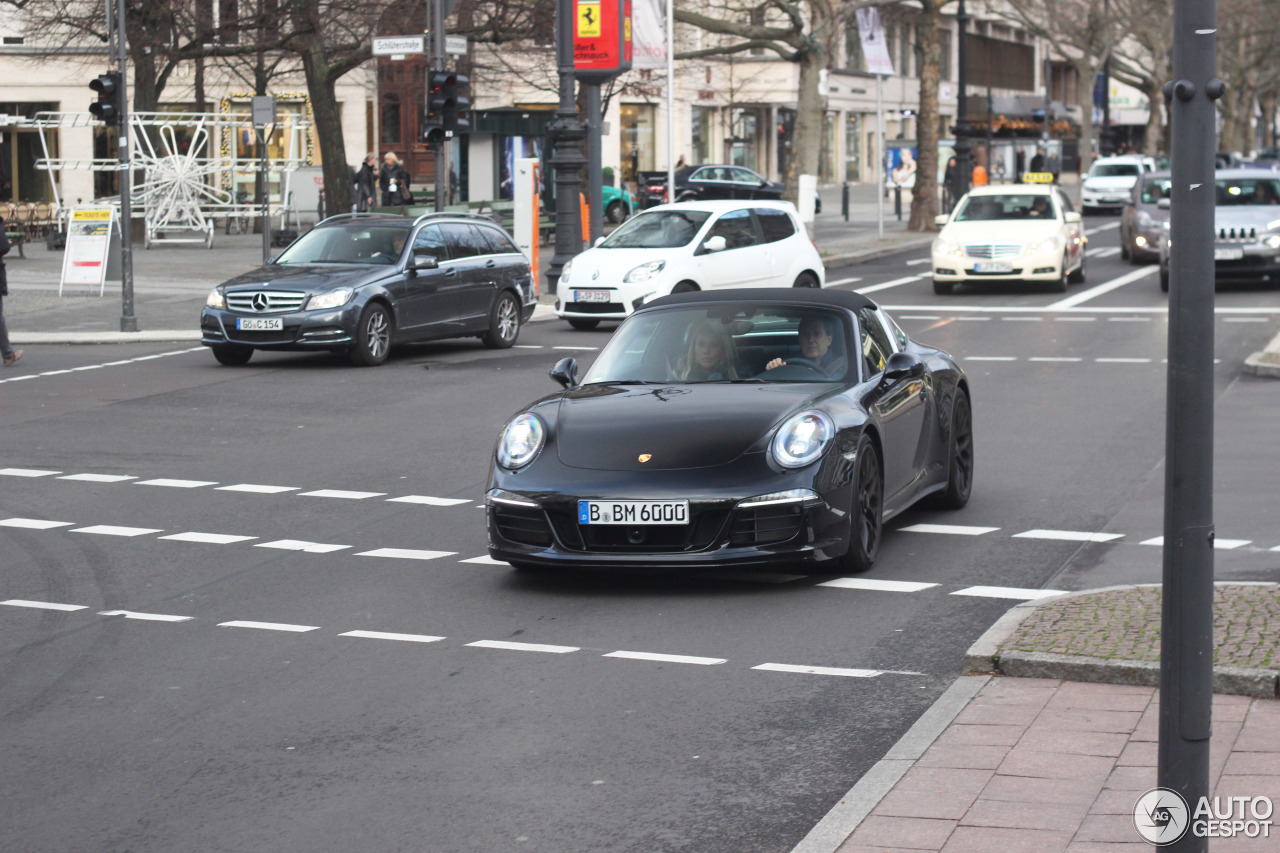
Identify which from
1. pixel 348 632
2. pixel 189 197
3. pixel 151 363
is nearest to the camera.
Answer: pixel 348 632

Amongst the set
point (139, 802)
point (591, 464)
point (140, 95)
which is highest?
point (140, 95)

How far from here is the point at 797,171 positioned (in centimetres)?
4109

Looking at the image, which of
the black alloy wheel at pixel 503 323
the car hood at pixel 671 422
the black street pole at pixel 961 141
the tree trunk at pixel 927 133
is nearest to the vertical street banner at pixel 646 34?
the black alloy wheel at pixel 503 323

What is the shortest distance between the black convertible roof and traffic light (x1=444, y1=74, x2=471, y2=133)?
1664 centimetres

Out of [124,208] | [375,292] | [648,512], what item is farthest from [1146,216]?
[648,512]

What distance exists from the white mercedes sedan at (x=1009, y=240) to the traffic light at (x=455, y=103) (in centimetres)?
733

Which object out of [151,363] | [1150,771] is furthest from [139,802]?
[151,363]

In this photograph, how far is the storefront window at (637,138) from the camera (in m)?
75.1

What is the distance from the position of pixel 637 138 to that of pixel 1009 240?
49.8m

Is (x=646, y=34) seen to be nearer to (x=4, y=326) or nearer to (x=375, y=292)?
(x=375, y=292)

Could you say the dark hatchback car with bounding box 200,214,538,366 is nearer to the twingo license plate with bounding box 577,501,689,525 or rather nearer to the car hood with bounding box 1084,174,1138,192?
the twingo license plate with bounding box 577,501,689,525

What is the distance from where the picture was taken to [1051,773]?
5.29 metres

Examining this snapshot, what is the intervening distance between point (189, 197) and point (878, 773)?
37.5m

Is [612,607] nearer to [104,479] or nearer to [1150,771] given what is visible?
[1150,771]
